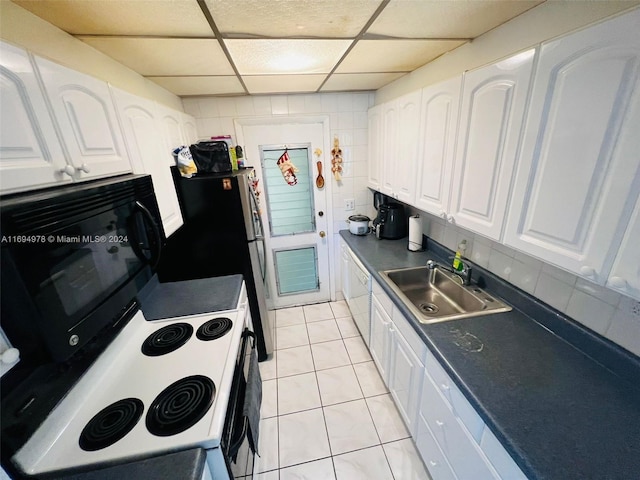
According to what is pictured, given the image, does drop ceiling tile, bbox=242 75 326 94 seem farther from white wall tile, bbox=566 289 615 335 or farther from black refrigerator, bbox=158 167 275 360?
white wall tile, bbox=566 289 615 335

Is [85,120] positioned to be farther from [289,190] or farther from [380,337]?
[380,337]

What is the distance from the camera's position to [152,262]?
112cm

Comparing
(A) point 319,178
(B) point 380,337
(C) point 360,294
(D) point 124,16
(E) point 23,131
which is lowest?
(B) point 380,337

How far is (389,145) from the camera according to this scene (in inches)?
78.5

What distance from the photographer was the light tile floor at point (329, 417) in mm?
1455

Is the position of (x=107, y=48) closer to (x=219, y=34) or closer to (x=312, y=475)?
(x=219, y=34)

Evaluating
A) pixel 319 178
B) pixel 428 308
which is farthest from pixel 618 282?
pixel 319 178

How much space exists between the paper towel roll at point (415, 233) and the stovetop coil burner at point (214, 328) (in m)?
1.46

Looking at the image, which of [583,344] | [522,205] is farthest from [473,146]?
[583,344]

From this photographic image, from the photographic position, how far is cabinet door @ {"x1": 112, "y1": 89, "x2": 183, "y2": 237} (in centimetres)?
113

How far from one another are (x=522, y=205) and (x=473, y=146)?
37 centimetres

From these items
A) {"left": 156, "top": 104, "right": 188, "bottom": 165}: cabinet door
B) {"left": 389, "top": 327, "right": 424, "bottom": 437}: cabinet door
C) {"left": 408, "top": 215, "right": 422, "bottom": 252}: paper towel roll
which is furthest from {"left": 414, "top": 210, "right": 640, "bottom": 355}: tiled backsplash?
{"left": 156, "top": 104, "right": 188, "bottom": 165}: cabinet door

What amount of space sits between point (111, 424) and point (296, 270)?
81.9 inches

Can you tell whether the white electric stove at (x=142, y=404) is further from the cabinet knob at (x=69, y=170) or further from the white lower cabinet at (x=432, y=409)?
the white lower cabinet at (x=432, y=409)
